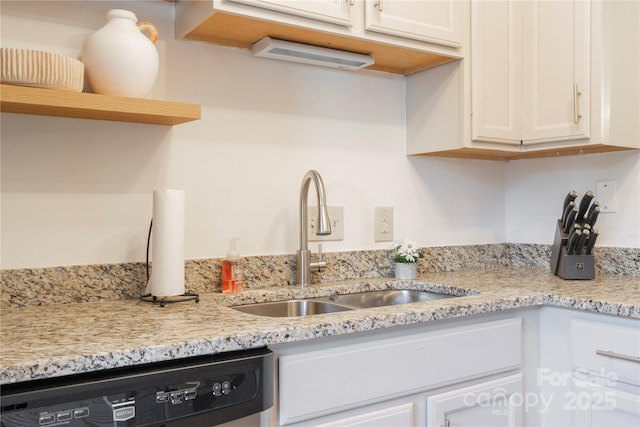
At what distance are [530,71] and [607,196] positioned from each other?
550 millimetres

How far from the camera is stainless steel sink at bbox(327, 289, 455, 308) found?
168 cm

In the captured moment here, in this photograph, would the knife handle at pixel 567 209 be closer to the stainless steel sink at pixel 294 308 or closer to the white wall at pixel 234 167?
the white wall at pixel 234 167

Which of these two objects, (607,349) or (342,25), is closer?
(607,349)

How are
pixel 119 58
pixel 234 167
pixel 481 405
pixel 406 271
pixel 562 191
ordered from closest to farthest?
pixel 119 58 < pixel 481 405 < pixel 234 167 < pixel 406 271 < pixel 562 191

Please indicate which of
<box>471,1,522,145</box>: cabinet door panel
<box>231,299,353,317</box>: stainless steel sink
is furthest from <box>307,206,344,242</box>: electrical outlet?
<box>471,1,522,145</box>: cabinet door panel

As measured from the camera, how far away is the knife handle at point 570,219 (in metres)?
1.79

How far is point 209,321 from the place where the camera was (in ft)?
3.69

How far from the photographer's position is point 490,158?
225cm

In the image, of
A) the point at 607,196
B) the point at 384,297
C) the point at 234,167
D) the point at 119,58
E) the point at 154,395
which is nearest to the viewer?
the point at 154,395

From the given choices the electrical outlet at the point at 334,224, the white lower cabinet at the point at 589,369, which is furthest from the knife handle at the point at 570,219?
the electrical outlet at the point at 334,224

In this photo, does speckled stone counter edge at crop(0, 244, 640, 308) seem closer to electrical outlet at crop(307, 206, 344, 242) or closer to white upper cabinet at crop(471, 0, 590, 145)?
electrical outlet at crop(307, 206, 344, 242)

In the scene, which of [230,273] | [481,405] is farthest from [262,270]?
[481,405]

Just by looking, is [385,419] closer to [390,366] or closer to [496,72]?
[390,366]

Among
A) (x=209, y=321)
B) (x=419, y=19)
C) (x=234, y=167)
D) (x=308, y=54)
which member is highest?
(x=419, y=19)
